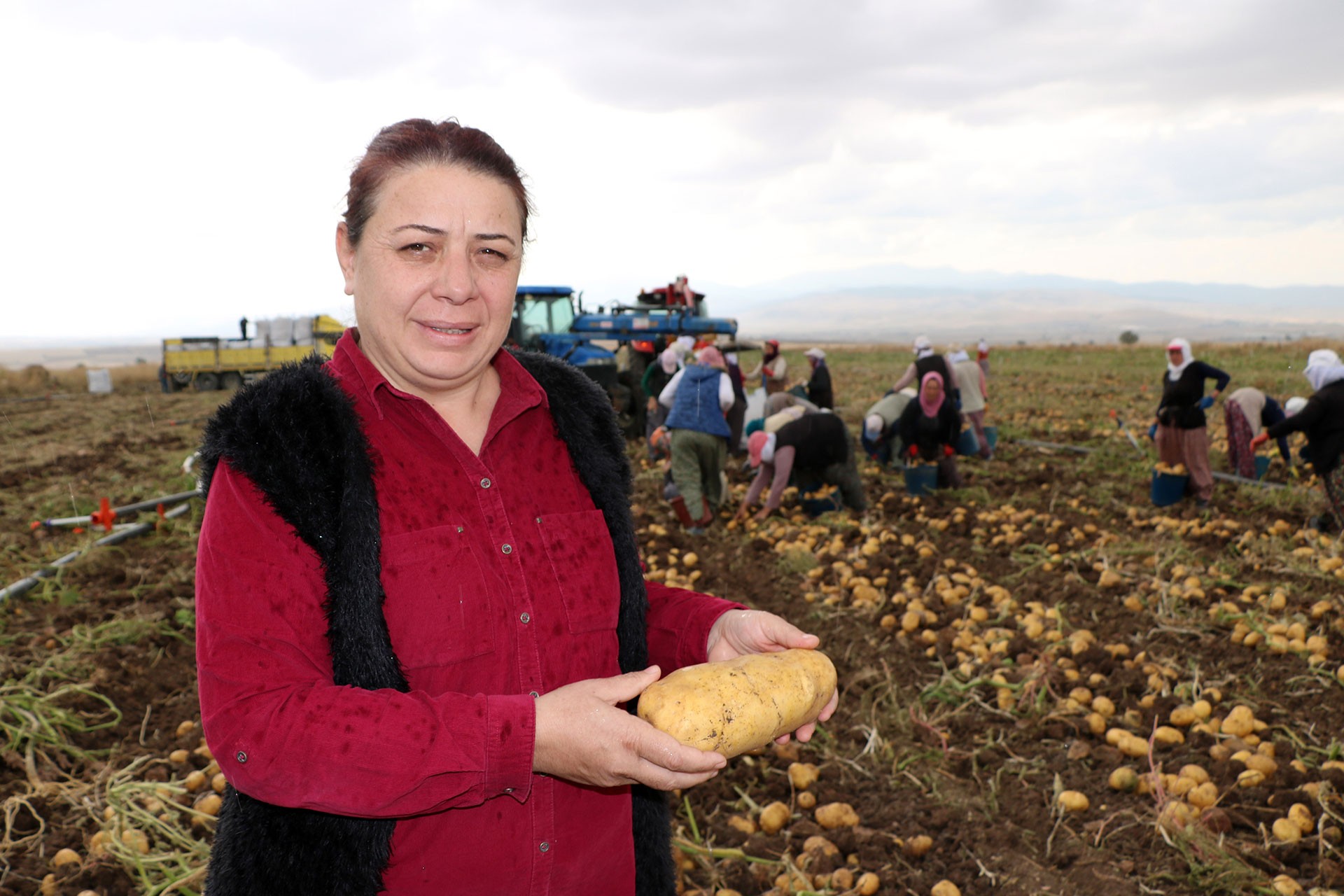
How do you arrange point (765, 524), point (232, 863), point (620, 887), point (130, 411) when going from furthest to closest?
point (130, 411) < point (765, 524) < point (620, 887) < point (232, 863)

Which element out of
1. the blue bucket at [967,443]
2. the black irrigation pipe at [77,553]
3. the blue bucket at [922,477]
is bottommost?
the black irrigation pipe at [77,553]

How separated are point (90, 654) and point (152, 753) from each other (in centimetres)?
143

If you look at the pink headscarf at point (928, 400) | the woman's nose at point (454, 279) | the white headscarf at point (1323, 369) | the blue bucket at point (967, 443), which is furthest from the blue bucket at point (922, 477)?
the woman's nose at point (454, 279)

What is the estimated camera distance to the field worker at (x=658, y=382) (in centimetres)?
1140

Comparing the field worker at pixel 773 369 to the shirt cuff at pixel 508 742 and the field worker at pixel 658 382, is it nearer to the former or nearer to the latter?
the field worker at pixel 658 382

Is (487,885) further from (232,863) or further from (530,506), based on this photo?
(530,506)

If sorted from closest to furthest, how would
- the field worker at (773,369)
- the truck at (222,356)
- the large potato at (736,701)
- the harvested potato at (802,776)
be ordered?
the large potato at (736,701)
the harvested potato at (802,776)
the field worker at (773,369)
the truck at (222,356)

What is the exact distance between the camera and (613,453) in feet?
6.49

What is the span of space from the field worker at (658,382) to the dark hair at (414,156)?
9.16 metres

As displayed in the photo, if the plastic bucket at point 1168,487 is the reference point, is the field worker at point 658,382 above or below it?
above

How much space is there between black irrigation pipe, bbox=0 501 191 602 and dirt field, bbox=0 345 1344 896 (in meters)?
0.09

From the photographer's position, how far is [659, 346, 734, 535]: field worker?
26.7ft

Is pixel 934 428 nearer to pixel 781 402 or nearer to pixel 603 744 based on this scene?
pixel 781 402

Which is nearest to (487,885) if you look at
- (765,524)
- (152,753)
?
(152,753)
